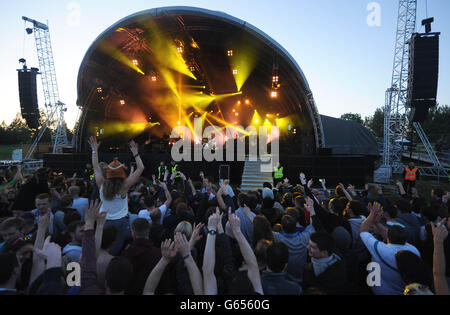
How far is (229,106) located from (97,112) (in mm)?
10265

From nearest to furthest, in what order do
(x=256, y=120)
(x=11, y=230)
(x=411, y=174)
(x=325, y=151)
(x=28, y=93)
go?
(x=11, y=230) → (x=411, y=174) → (x=325, y=151) → (x=28, y=93) → (x=256, y=120)

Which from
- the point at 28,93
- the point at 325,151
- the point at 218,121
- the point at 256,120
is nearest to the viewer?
the point at 325,151

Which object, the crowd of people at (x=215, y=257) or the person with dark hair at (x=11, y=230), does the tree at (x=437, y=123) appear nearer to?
the crowd of people at (x=215, y=257)

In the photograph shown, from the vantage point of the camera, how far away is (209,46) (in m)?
13.6

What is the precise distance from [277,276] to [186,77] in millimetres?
17123

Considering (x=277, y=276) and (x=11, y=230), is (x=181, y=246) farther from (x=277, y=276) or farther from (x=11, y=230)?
(x=11, y=230)

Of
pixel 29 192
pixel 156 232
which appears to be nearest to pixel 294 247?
pixel 156 232

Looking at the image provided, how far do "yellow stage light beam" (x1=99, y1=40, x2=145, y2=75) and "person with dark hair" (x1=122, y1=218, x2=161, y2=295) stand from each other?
1447 centimetres

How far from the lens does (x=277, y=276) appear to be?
1615 millimetres

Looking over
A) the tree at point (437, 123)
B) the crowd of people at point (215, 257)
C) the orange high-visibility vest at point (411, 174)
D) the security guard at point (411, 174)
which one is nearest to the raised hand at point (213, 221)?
the crowd of people at point (215, 257)

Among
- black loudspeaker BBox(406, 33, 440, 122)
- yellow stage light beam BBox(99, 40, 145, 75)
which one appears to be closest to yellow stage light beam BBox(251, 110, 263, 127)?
yellow stage light beam BBox(99, 40, 145, 75)

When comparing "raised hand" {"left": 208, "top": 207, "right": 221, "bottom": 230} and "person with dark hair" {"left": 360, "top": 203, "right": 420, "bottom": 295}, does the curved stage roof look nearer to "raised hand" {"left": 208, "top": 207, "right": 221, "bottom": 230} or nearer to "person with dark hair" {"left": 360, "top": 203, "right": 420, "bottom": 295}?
"person with dark hair" {"left": 360, "top": 203, "right": 420, "bottom": 295}

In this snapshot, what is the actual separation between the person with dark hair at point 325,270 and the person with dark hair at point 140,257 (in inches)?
51.5
